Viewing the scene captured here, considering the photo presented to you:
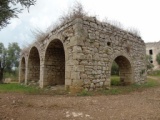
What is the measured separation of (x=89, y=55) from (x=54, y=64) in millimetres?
3793

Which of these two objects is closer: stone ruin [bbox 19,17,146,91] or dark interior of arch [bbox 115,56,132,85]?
stone ruin [bbox 19,17,146,91]

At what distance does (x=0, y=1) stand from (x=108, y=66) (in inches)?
211

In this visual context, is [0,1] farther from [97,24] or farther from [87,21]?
[97,24]

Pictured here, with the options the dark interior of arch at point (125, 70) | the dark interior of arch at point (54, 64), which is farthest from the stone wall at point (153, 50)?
the dark interior of arch at point (54, 64)

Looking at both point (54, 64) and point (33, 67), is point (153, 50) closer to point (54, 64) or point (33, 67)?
point (33, 67)

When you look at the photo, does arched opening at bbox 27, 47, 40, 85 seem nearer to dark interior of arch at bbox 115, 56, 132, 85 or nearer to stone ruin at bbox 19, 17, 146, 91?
stone ruin at bbox 19, 17, 146, 91

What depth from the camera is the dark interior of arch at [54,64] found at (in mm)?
10281

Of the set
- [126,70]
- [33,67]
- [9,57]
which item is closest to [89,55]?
[126,70]

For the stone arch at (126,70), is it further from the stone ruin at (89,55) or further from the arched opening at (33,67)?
the arched opening at (33,67)

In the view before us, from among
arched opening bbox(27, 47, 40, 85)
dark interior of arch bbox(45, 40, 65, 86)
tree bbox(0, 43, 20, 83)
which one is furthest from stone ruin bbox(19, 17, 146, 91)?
tree bbox(0, 43, 20, 83)

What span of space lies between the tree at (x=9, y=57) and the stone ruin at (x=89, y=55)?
36.0 feet

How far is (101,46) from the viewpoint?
26.4ft

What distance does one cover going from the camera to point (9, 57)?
69.2 feet

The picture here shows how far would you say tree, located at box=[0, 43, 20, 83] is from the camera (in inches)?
827
